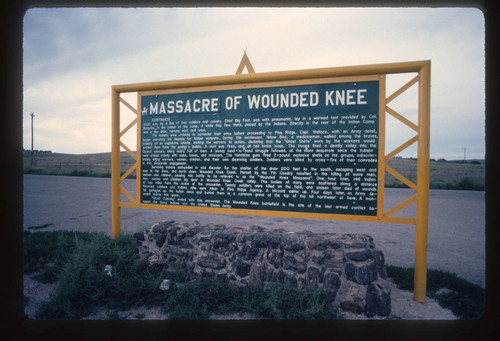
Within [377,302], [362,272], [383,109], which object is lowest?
[377,302]

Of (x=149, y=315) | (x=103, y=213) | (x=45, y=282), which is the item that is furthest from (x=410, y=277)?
(x=103, y=213)

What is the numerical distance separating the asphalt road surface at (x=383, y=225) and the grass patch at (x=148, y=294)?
1.32m

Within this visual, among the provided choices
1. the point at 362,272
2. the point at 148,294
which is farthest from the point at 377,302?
the point at 148,294

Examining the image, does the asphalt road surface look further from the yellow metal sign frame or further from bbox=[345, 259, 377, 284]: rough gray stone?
bbox=[345, 259, 377, 284]: rough gray stone

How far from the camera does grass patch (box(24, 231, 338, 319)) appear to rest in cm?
272

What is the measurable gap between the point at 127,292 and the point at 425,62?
4.75 m

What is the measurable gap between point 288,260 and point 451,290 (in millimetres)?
2392

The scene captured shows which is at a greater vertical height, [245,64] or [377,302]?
[245,64]

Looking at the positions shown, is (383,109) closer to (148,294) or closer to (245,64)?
(245,64)

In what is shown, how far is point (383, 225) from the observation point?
Answer: 22.7ft

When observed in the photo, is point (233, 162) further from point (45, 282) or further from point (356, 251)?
point (45, 282)

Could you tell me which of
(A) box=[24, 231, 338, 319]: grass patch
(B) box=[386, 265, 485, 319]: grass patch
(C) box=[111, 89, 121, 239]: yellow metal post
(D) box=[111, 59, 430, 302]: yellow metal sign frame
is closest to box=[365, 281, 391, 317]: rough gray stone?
(A) box=[24, 231, 338, 319]: grass patch

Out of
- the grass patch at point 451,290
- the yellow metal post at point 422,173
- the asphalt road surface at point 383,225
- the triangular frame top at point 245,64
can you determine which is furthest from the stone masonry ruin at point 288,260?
the triangular frame top at point 245,64

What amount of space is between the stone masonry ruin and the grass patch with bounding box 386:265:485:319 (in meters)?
0.87
